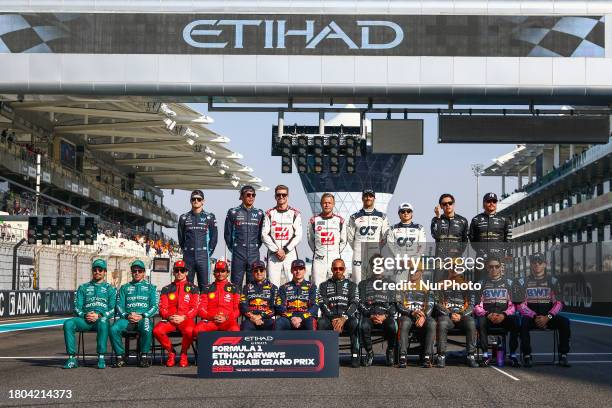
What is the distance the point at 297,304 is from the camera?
524 inches

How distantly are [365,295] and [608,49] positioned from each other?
11.3 metres

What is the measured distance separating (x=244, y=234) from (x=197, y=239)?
77 cm

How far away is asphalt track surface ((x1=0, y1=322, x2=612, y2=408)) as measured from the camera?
9.55 metres

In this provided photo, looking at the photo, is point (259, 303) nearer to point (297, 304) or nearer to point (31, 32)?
point (297, 304)

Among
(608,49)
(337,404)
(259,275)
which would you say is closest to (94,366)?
(259,275)

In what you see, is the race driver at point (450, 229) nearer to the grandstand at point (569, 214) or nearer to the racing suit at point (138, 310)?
the grandstand at point (569, 214)

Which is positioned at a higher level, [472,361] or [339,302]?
[339,302]

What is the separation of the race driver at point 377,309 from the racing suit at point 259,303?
129 cm

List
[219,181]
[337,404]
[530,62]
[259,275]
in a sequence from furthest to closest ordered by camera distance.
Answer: [219,181] → [530,62] → [259,275] → [337,404]

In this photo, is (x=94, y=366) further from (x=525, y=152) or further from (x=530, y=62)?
(x=525, y=152)

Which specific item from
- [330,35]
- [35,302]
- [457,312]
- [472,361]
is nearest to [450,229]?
[457,312]

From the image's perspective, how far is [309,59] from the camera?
21.8 m

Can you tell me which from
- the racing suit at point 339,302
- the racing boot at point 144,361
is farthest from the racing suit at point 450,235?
the racing boot at point 144,361

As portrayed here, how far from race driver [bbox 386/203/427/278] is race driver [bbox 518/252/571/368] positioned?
1602 millimetres
